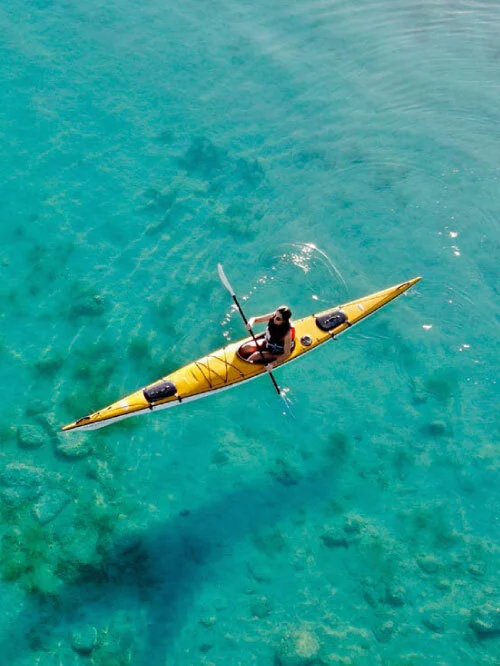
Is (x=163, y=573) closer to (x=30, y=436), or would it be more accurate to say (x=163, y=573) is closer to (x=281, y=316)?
(x=30, y=436)

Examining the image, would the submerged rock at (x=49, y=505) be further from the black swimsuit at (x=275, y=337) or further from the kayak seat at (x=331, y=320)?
the kayak seat at (x=331, y=320)

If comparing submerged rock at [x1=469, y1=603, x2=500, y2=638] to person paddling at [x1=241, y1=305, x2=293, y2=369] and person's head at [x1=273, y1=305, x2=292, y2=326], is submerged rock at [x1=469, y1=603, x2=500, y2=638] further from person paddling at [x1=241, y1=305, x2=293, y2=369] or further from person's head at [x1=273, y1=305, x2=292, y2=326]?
person's head at [x1=273, y1=305, x2=292, y2=326]

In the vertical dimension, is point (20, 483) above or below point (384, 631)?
above

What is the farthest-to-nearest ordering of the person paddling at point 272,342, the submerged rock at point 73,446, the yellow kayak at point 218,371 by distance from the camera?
1. the submerged rock at point 73,446
2. the yellow kayak at point 218,371
3. the person paddling at point 272,342

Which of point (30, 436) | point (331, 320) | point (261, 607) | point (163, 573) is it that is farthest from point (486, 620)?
Answer: point (30, 436)

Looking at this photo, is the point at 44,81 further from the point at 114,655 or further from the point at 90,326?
the point at 114,655

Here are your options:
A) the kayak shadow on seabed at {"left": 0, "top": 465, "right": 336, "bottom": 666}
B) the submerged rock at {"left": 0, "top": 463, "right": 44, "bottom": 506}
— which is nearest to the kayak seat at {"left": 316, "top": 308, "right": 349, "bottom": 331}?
the kayak shadow on seabed at {"left": 0, "top": 465, "right": 336, "bottom": 666}

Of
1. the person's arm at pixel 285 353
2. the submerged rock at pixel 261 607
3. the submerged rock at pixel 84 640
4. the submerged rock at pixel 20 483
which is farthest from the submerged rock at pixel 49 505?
the person's arm at pixel 285 353
